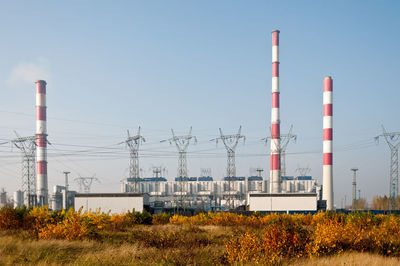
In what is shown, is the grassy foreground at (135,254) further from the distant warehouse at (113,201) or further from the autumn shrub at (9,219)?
the distant warehouse at (113,201)

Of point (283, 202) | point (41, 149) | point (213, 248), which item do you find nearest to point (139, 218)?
point (213, 248)

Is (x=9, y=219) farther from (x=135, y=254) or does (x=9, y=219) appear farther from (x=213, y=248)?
(x=213, y=248)

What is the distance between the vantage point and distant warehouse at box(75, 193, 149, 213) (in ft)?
127

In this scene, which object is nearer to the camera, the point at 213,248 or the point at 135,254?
the point at 135,254

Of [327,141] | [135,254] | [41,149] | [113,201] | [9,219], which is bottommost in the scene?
[113,201]

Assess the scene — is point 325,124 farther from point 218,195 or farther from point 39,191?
point 218,195

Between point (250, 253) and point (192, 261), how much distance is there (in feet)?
4.27

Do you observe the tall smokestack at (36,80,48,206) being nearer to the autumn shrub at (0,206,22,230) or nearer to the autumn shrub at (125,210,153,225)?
the autumn shrub at (125,210,153,225)

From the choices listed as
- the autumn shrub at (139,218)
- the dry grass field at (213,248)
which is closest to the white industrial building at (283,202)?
the autumn shrub at (139,218)

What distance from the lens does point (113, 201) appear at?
3944 centimetres

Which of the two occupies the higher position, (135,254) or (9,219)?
(135,254)

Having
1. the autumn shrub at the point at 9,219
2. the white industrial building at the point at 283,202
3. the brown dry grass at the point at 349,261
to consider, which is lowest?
the white industrial building at the point at 283,202

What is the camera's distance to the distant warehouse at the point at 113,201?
38.8 m

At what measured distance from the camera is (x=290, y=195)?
4375 cm
